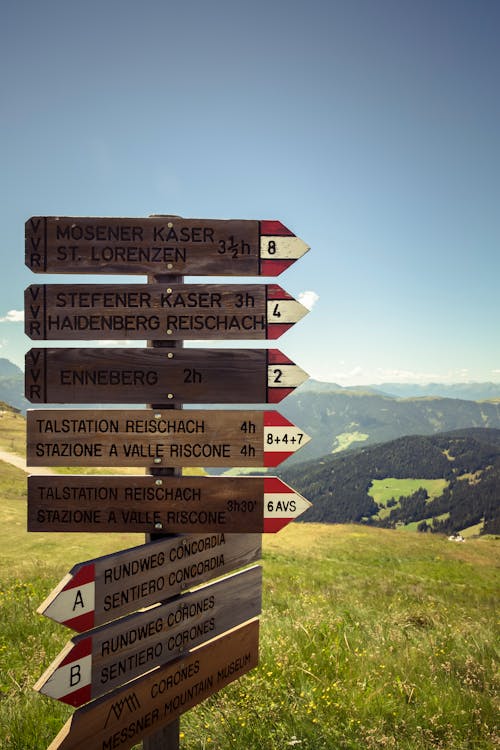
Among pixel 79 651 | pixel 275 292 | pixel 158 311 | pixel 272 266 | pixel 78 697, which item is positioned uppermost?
pixel 272 266

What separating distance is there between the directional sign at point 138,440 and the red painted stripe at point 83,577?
0.79 metres

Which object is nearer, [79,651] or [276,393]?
[79,651]

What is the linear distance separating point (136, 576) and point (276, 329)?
2.17 m

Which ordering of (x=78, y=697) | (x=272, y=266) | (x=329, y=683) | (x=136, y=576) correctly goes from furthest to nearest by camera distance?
→ (x=329, y=683) < (x=272, y=266) < (x=136, y=576) < (x=78, y=697)

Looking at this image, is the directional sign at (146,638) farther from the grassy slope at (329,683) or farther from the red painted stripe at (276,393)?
the red painted stripe at (276,393)

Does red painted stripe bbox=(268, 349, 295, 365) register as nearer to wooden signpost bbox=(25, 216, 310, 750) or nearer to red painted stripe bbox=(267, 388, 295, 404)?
wooden signpost bbox=(25, 216, 310, 750)

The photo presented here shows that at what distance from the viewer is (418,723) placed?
4.43 m

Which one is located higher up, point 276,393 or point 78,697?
point 276,393

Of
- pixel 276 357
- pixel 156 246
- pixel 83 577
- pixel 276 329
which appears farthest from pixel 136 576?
pixel 156 246

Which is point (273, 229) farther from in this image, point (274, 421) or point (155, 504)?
point (155, 504)

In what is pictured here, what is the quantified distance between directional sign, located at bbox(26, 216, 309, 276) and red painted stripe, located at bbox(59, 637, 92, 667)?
2.68m

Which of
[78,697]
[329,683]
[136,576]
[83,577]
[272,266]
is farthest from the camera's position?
[329,683]

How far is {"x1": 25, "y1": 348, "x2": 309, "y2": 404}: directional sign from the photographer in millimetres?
3791

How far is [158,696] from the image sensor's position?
3588 mm
